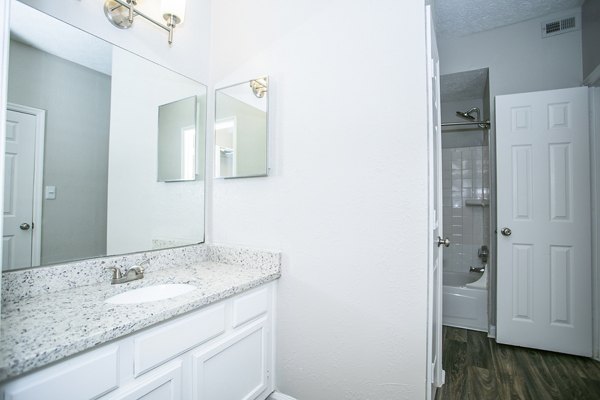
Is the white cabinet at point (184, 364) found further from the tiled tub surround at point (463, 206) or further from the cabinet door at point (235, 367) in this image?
the tiled tub surround at point (463, 206)

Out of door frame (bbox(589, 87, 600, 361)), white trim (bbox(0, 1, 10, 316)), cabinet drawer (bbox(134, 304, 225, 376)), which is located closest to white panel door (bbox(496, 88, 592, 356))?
door frame (bbox(589, 87, 600, 361))

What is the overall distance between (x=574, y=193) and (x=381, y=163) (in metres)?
1.90

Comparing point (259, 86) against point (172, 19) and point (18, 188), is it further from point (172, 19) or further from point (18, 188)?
point (18, 188)

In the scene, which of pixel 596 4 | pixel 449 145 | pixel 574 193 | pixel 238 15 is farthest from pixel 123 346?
pixel 449 145

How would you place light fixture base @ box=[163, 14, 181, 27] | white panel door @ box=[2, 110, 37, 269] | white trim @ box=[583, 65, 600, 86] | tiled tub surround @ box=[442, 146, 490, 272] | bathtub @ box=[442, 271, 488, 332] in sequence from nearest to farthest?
white panel door @ box=[2, 110, 37, 269] < light fixture base @ box=[163, 14, 181, 27] < white trim @ box=[583, 65, 600, 86] < bathtub @ box=[442, 271, 488, 332] < tiled tub surround @ box=[442, 146, 490, 272]

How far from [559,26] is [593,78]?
23.4 inches

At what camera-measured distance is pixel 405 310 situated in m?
1.33

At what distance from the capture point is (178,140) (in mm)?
1737

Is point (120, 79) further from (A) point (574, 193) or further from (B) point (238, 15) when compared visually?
(A) point (574, 193)

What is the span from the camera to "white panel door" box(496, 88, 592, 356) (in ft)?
7.22

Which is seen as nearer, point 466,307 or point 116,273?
point 116,273

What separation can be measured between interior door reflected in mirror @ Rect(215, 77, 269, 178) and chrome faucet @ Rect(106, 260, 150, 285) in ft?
2.33

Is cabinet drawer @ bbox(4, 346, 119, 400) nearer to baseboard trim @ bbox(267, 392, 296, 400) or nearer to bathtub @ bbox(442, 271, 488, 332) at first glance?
baseboard trim @ bbox(267, 392, 296, 400)

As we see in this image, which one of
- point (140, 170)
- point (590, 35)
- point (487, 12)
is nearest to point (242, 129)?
point (140, 170)
